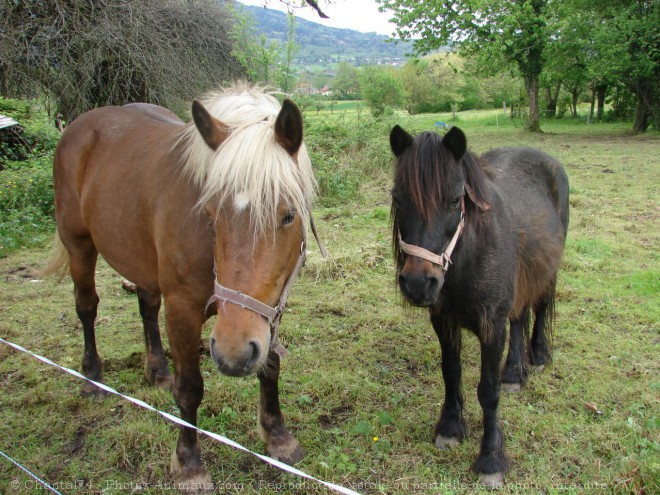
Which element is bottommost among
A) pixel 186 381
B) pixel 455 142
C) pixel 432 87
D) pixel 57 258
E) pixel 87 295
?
pixel 186 381

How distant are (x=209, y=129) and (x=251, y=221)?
502mm

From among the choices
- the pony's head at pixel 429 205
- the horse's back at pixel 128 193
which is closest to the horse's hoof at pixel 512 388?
the pony's head at pixel 429 205

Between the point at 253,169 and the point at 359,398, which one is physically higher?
the point at 253,169

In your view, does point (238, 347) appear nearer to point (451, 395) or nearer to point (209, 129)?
point (209, 129)

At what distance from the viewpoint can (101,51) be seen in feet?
33.8

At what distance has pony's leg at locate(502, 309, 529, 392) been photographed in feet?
11.2

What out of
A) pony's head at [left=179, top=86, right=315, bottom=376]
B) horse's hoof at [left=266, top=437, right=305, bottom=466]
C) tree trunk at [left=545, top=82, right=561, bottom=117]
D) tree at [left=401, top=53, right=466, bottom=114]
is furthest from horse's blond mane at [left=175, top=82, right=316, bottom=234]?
tree at [left=401, top=53, right=466, bottom=114]

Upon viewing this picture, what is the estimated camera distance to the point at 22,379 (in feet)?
11.7

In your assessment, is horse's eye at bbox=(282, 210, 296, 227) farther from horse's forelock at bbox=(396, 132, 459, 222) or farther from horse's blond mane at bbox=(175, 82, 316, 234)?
horse's forelock at bbox=(396, 132, 459, 222)

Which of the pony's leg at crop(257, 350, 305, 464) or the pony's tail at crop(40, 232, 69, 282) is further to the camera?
the pony's tail at crop(40, 232, 69, 282)

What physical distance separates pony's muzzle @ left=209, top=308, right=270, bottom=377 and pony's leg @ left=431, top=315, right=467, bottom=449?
4.59 feet

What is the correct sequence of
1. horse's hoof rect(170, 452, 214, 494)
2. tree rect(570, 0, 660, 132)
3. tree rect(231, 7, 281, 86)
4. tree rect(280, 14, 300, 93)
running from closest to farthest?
horse's hoof rect(170, 452, 214, 494)
tree rect(231, 7, 281, 86)
tree rect(280, 14, 300, 93)
tree rect(570, 0, 660, 132)

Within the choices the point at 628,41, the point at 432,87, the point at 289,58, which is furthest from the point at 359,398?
the point at 432,87

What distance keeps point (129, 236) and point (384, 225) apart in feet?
16.5
